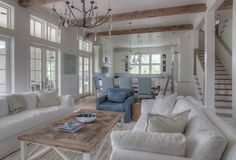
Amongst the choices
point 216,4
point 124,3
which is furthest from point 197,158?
point 124,3

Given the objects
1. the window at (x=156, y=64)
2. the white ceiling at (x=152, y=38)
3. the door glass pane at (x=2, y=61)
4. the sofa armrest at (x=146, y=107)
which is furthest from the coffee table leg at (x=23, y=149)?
the window at (x=156, y=64)

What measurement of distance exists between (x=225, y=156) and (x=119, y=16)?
196 inches

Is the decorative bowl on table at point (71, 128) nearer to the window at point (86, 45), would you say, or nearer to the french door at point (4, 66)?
the french door at point (4, 66)

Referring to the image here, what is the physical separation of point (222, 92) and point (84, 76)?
5728 millimetres

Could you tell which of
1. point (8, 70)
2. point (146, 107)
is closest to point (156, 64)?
point (146, 107)

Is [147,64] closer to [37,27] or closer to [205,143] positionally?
[37,27]

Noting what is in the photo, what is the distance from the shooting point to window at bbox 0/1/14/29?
13.2 ft

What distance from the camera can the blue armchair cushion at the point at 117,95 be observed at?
4.43 m

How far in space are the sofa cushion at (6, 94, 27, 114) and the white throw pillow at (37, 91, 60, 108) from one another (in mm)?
401

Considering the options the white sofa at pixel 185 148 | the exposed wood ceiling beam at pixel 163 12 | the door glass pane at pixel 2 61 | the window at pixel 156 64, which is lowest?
the white sofa at pixel 185 148

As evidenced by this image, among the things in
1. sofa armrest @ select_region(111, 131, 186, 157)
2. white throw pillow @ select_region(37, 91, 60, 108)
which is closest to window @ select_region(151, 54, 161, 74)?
white throw pillow @ select_region(37, 91, 60, 108)

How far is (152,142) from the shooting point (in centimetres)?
132

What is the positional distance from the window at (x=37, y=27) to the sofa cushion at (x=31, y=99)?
2.12 m

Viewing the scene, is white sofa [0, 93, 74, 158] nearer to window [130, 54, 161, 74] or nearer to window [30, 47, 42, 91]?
window [30, 47, 42, 91]
